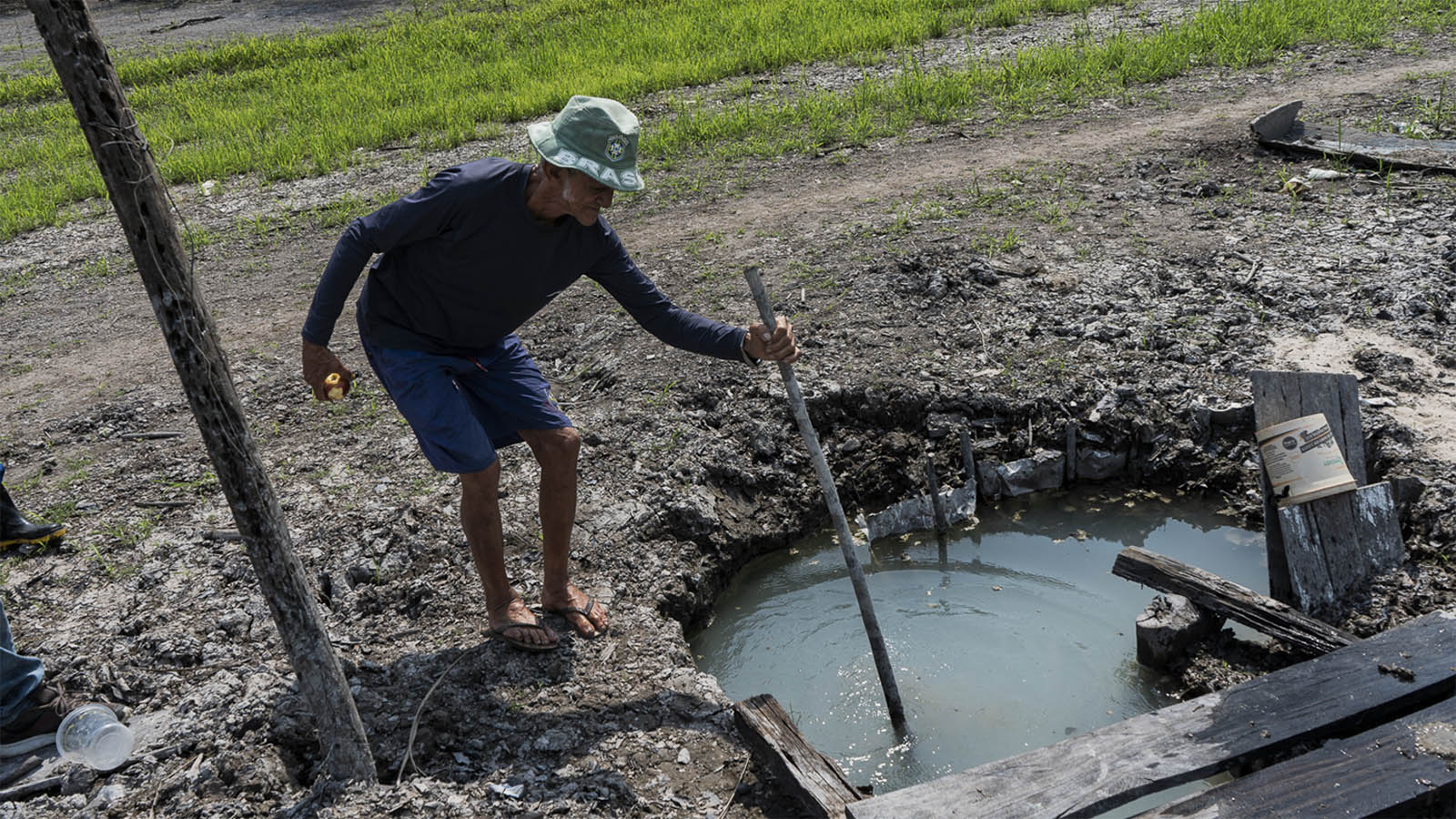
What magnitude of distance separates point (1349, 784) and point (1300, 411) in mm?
1623

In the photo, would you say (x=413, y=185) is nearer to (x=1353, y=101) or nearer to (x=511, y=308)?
(x=511, y=308)

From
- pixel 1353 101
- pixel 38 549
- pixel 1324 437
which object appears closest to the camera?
pixel 1324 437

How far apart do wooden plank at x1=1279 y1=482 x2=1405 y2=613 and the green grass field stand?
5.22 metres

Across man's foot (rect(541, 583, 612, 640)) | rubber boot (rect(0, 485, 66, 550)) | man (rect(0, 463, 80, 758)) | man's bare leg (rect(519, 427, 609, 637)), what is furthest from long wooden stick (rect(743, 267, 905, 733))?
rubber boot (rect(0, 485, 66, 550))

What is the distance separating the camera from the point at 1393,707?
9.99 ft

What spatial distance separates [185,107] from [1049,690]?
1187 centimetres

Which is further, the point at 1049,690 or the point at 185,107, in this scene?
the point at 185,107

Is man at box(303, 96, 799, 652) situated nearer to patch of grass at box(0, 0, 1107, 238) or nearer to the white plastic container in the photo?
the white plastic container

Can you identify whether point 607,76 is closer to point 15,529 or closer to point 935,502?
point 935,502

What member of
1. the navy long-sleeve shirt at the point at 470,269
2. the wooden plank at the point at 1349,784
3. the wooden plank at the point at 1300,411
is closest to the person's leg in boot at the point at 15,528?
the navy long-sleeve shirt at the point at 470,269

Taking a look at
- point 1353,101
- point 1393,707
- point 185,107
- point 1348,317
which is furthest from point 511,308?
point 185,107

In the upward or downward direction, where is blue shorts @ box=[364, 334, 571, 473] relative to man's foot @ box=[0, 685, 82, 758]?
upward

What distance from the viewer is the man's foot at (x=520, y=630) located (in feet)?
11.7

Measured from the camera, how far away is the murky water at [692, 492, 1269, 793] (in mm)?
3650
